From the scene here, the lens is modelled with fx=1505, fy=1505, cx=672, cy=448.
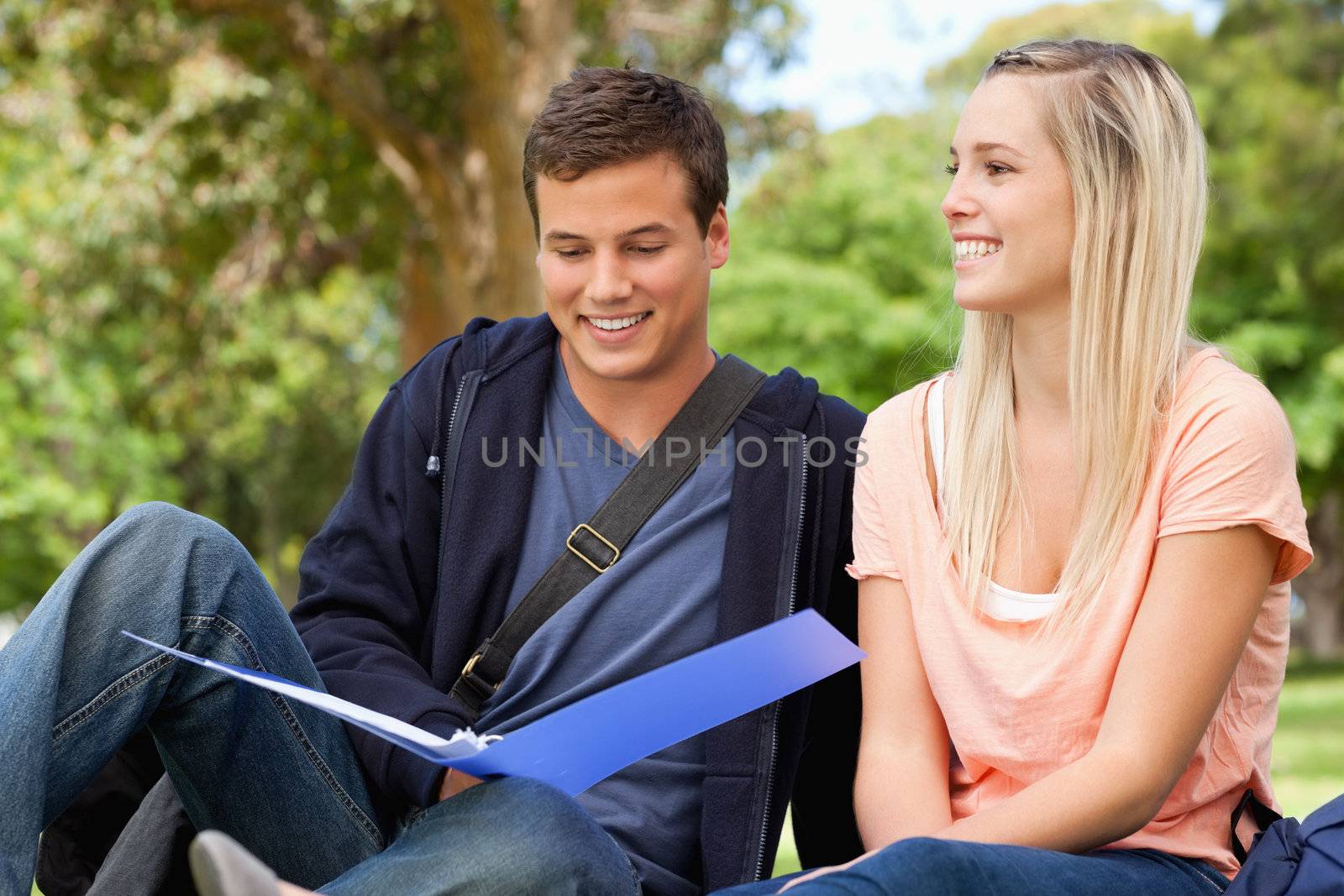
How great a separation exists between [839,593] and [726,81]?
11437 millimetres

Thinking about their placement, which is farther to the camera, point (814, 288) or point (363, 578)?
point (814, 288)

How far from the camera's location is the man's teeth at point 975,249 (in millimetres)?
2557

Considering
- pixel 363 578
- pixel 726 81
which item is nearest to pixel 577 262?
pixel 363 578

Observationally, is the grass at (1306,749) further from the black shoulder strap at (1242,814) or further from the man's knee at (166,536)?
the man's knee at (166,536)

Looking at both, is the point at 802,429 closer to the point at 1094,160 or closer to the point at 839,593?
the point at 839,593

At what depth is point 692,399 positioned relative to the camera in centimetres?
307

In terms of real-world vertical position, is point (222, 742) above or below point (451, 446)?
below

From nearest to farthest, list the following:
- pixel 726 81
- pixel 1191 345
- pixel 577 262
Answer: pixel 1191 345
pixel 577 262
pixel 726 81

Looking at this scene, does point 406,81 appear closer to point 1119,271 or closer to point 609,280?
point 609,280

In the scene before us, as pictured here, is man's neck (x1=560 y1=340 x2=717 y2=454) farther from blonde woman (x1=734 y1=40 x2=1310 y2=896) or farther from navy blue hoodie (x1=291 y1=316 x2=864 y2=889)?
blonde woman (x1=734 y1=40 x2=1310 y2=896)

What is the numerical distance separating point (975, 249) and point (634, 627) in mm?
944

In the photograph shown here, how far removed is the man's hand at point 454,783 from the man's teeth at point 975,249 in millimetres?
1215

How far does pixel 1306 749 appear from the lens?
11445mm

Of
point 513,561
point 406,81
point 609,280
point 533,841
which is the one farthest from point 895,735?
point 406,81
